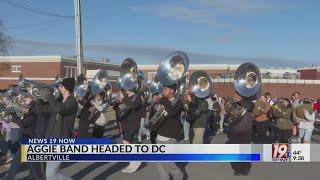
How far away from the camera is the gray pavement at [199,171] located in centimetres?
896

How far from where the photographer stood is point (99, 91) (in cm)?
1202

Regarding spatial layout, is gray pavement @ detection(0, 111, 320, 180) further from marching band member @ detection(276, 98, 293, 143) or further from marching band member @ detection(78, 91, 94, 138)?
marching band member @ detection(276, 98, 293, 143)

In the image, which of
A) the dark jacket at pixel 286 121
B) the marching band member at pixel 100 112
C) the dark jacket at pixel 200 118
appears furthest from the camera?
the dark jacket at pixel 286 121

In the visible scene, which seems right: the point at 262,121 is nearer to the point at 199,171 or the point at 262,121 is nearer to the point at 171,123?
the point at 199,171

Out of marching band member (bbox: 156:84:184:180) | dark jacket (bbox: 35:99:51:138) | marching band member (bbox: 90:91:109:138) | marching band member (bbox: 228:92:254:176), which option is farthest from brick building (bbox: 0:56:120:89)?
marching band member (bbox: 156:84:184:180)

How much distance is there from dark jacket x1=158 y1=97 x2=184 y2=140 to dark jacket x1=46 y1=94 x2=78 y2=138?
4.57 feet

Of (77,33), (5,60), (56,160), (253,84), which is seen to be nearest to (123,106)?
(253,84)

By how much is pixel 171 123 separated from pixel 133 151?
73cm

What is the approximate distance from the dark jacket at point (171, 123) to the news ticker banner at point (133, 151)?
25 cm

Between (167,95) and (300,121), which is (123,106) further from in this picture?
(300,121)

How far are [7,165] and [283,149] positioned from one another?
5.85m

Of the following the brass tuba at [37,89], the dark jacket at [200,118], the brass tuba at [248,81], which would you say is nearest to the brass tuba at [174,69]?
the brass tuba at [248,81]

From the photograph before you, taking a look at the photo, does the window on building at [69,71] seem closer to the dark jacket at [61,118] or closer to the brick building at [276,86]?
the brick building at [276,86]

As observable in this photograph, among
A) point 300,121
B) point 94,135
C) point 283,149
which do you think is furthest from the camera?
point 300,121
